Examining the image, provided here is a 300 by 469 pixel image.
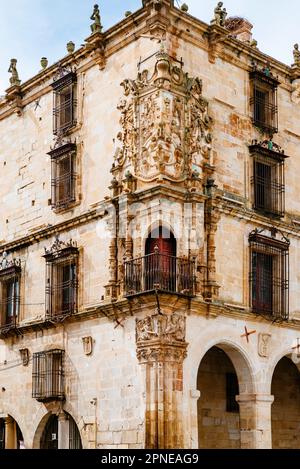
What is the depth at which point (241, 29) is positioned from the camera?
3459cm

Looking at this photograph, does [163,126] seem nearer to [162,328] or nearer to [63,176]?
[63,176]

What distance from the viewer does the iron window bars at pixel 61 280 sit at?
30.3 metres

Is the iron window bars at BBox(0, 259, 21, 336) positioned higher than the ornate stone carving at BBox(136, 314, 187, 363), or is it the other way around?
the iron window bars at BBox(0, 259, 21, 336)

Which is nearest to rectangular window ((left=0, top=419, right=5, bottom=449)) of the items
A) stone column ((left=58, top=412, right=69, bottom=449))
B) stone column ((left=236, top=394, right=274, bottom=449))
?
stone column ((left=58, top=412, right=69, bottom=449))

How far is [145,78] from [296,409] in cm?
1330

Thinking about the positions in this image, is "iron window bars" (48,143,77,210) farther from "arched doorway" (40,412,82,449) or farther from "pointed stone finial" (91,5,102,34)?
"arched doorway" (40,412,82,449)

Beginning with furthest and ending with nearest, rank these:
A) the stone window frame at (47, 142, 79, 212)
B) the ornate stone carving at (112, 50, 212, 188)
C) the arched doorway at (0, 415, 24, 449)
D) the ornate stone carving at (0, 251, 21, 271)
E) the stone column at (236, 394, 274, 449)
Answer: the ornate stone carving at (0, 251, 21, 271)
the arched doorway at (0, 415, 24, 449)
the stone window frame at (47, 142, 79, 212)
the stone column at (236, 394, 274, 449)
the ornate stone carving at (112, 50, 212, 188)

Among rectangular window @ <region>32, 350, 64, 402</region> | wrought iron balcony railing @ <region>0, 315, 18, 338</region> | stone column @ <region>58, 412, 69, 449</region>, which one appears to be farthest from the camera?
wrought iron balcony railing @ <region>0, 315, 18, 338</region>

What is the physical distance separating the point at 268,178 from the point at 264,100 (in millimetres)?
2816

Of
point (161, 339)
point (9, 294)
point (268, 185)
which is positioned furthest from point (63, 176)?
point (161, 339)

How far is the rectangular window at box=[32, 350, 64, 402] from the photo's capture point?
29.8 metres

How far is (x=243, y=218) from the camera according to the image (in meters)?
30.0

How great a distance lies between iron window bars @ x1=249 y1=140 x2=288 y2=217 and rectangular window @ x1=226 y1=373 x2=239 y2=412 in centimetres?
574

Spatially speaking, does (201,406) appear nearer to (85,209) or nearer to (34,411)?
(34,411)
